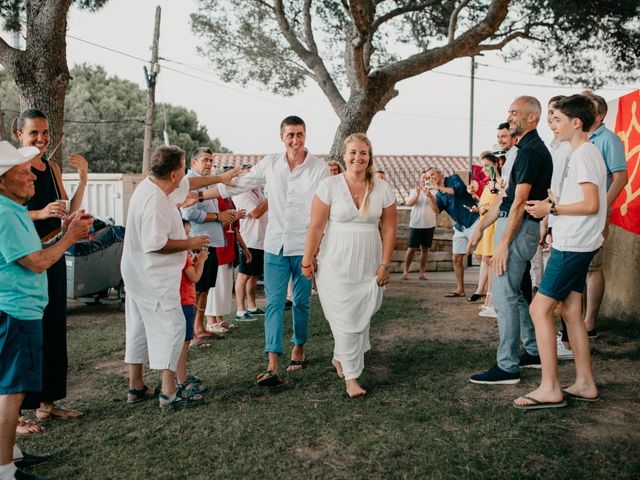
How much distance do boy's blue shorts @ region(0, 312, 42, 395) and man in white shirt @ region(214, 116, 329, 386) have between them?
2.19 meters

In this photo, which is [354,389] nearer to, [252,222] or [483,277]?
[252,222]

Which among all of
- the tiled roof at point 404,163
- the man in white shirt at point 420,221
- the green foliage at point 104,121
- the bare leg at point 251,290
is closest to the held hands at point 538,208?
the bare leg at point 251,290

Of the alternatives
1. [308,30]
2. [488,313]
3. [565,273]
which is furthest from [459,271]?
[308,30]

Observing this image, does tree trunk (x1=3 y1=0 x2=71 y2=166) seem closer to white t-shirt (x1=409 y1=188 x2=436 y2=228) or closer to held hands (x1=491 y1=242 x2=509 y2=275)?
held hands (x1=491 y1=242 x2=509 y2=275)

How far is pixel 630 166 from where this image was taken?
6.98m

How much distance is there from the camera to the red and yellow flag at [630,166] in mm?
6758

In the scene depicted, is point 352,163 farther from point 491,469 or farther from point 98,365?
point 98,365

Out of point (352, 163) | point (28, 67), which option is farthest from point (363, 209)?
point (28, 67)

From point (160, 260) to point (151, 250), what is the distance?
0.12m

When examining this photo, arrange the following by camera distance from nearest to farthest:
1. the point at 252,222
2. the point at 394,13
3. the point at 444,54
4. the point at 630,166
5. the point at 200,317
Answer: the point at 200,317 < the point at 630,166 < the point at 252,222 < the point at 394,13 < the point at 444,54

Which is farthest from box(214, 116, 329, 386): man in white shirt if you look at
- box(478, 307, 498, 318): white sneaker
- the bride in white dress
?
box(478, 307, 498, 318): white sneaker

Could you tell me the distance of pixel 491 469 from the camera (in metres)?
3.37

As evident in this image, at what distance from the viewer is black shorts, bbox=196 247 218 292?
6.76 metres

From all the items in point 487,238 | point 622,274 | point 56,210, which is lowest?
point 622,274
